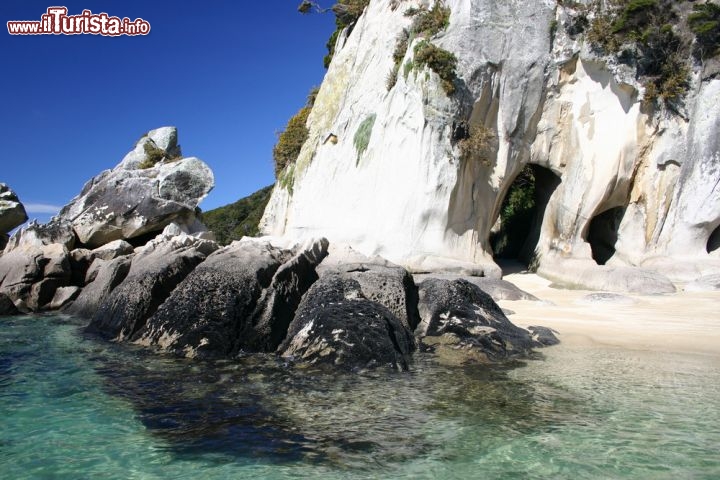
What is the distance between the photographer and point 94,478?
11.5ft

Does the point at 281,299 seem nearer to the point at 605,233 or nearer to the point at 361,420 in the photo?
the point at 361,420

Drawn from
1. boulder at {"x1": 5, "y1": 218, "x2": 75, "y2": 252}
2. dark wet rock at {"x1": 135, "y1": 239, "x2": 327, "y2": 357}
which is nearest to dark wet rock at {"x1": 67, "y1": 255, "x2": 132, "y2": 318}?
dark wet rock at {"x1": 135, "y1": 239, "x2": 327, "y2": 357}

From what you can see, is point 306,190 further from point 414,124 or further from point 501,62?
point 501,62

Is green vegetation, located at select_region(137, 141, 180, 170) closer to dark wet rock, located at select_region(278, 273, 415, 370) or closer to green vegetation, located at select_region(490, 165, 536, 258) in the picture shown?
green vegetation, located at select_region(490, 165, 536, 258)

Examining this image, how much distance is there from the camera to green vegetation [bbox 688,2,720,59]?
13.6 m

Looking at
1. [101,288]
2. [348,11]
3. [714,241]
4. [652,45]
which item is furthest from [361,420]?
[348,11]

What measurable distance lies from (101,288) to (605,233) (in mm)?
12850

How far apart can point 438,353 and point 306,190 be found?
12.8 metres

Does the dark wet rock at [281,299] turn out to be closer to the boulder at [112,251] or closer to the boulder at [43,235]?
the boulder at [112,251]

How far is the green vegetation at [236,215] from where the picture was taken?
126 feet

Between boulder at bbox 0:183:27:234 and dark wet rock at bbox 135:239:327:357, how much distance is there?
513 inches

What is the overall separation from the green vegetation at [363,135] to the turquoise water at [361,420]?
34.7 ft

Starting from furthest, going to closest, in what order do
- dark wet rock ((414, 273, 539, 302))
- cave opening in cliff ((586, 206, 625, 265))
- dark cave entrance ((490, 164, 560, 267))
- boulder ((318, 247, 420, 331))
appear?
1. dark cave entrance ((490, 164, 560, 267))
2. cave opening in cliff ((586, 206, 625, 265))
3. dark wet rock ((414, 273, 539, 302))
4. boulder ((318, 247, 420, 331))

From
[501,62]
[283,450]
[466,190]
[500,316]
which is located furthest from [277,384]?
[501,62]
